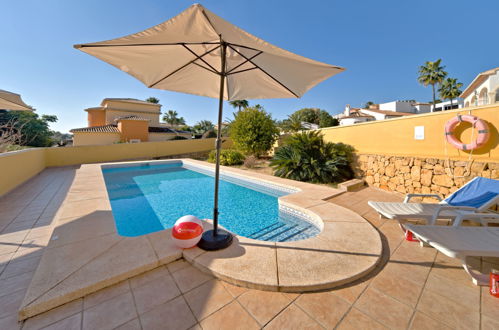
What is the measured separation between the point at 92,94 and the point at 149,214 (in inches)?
1199

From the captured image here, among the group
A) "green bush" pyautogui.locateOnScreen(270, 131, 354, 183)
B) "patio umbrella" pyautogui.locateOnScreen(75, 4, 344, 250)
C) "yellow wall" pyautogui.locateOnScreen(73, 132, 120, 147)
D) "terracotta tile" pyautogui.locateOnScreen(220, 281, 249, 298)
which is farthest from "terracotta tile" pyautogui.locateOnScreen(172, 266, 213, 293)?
"yellow wall" pyautogui.locateOnScreen(73, 132, 120, 147)

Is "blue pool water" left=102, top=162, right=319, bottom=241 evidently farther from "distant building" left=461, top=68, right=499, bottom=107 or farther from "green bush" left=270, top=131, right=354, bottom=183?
"distant building" left=461, top=68, right=499, bottom=107

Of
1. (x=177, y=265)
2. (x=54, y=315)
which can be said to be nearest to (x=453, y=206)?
(x=177, y=265)

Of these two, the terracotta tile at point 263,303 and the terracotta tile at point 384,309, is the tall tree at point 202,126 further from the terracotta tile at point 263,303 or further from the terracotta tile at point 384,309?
the terracotta tile at point 384,309

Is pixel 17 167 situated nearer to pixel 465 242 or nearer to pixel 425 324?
pixel 425 324

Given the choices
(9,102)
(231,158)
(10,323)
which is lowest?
(10,323)

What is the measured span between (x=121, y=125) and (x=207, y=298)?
2526cm

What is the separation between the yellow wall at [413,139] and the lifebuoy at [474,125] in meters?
0.15

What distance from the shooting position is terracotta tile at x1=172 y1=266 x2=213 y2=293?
6.64 feet

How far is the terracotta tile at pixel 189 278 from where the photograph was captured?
2025 millimetres

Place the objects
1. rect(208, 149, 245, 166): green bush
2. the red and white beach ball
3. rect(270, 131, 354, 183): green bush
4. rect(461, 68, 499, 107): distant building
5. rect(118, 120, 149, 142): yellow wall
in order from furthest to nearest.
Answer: rect(118, 120, 149, 142): yellow wall → rect(461, 68, 499, 107): distant building → rect(208, 149, 245, 166): green bush → rect(270, 131, 354, 183): green bush → the red and white beach ball

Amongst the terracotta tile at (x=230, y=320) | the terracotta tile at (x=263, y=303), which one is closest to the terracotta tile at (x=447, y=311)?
the terracotta tile at (x=263, y=303)

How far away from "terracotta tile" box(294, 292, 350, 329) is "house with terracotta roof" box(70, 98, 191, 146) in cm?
2472

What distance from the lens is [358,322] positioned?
63.7 inches
